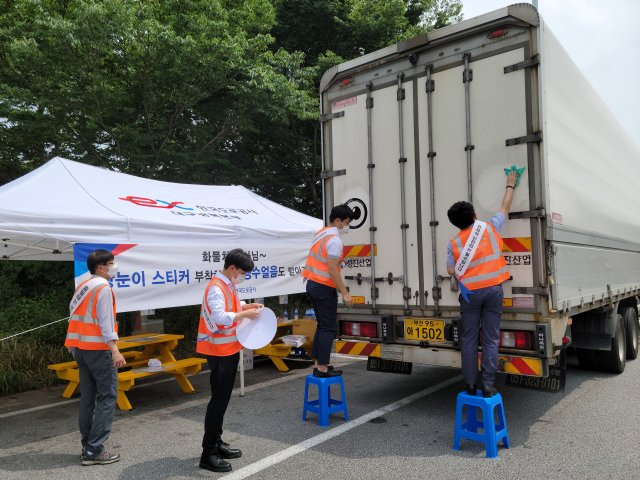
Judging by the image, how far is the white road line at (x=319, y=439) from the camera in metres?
3.60

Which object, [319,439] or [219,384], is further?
[319,439]

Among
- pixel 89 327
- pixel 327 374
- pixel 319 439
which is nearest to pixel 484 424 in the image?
pixel 319 439

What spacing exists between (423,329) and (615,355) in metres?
3.49

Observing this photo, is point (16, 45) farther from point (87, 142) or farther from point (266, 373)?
point (266, 373)

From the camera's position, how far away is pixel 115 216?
5.10 metres

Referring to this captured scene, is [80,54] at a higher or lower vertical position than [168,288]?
higher

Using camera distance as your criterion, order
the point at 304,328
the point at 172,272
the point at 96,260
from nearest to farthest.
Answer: the point at 96,260, the point at 172,272, the point at 304,328

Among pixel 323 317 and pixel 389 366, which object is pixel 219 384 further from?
pixel 389 366

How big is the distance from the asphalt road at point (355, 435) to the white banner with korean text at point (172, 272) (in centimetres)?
126

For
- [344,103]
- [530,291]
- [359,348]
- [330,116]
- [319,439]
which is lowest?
[319,439]

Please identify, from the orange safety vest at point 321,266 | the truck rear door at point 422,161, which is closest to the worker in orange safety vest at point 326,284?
the orange safety vest at point 321,266

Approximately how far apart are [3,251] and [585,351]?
25.1 ft

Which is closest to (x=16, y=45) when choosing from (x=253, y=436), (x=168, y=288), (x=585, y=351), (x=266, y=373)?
(x=168, y=288)

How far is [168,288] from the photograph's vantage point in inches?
213
